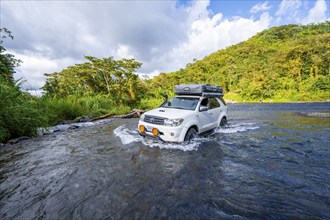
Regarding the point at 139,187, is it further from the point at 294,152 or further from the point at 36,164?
the point at 294,152

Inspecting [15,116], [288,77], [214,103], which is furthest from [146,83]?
[288,77]

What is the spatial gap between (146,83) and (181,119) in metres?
21.3

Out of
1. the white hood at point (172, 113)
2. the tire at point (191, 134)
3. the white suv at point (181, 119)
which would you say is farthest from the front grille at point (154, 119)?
the tire at point (191, 134)

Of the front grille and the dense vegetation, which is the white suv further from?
the dense vegetation

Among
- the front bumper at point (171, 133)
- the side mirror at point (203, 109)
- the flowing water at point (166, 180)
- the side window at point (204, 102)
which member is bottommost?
the flowing water at point (166, 180)

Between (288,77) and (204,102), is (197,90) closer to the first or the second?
(204,102)

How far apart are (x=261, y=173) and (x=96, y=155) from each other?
→ 452 centimetres

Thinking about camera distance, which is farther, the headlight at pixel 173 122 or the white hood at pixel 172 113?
the white hood at pixel 172 113

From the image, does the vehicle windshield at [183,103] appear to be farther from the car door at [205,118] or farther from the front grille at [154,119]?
the front grille at [154,119]

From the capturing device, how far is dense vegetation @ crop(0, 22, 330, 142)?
310 inches

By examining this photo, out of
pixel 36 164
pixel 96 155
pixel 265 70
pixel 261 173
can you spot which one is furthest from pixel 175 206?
pixel 265 70

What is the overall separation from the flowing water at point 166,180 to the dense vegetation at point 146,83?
7.10ft

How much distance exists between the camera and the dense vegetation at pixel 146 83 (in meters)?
7.86

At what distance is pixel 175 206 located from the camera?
2.93 meters
